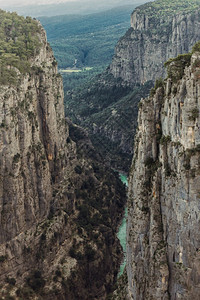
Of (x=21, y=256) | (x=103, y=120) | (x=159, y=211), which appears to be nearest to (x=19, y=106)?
(x=21, y=256)

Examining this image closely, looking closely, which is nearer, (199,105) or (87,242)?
(199,105)

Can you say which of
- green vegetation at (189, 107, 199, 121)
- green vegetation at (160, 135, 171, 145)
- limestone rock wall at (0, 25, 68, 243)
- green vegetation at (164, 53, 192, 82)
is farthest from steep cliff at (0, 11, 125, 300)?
green vegetation at (189, 107, 199, 121)

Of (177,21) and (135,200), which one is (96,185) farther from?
(177,21)

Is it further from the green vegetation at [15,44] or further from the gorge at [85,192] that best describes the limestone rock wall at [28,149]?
the green vegetation at [15,44]

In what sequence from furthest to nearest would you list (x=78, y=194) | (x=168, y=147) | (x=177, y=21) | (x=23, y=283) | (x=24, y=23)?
(x=177, y=21) < (x=24, y=23) < (x=78, y=194) < (x=23, y=283) < (x=168, y=147)

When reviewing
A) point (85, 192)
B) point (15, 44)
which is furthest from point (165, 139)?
point (15, 44)

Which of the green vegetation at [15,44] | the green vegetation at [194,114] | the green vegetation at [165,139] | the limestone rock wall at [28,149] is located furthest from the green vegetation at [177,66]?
the green vegetation at [15,44]
